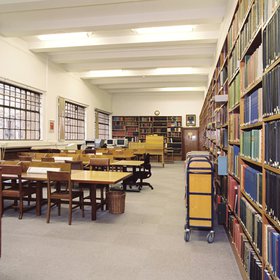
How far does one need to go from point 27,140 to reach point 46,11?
404 cm

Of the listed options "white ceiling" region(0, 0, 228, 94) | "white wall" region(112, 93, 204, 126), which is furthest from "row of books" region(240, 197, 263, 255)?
"white wall" region(112, 93, 204, 126)

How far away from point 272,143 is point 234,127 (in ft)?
5.07

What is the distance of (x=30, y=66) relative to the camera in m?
8.81

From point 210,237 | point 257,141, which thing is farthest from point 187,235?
point 257,141

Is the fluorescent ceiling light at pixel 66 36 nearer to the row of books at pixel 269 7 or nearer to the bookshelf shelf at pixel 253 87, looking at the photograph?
the bookshelf shelf at pixel 253 87

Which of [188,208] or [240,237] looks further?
[188,208]

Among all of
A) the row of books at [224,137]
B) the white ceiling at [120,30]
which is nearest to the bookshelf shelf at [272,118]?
the row of books at [224,137]

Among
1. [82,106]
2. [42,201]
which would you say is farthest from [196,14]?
[82,106]

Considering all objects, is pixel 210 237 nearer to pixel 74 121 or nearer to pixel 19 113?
pixel 19 113

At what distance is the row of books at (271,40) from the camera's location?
1.65 metres

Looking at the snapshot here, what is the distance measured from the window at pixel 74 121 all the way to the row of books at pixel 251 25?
958 centimetres

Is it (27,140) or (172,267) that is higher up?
(27,140)

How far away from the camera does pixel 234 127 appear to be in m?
3.30

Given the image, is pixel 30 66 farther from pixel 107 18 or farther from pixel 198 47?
pixel 198 47
